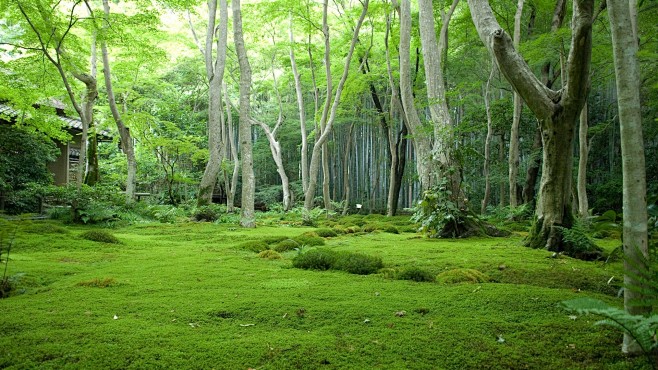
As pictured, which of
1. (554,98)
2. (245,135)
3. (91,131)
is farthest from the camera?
(91,131)

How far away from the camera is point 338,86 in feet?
39.0

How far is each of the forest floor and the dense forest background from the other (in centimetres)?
399

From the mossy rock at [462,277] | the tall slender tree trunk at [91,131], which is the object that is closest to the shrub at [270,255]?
the mossy rock at [462,277]

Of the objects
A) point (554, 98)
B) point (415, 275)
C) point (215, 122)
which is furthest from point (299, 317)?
point (215, 122)

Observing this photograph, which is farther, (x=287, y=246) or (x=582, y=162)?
(x=582, y=162)

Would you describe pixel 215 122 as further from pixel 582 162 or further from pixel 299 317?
pixel 299 317

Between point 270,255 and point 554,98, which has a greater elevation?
point 554,98

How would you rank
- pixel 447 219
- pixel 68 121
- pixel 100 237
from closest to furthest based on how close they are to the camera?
pixel 100 237 → pixel 447 219 → pixel 68 121

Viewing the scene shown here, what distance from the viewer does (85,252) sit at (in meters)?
5.15

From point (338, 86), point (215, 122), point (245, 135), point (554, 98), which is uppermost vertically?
point (338, 86)

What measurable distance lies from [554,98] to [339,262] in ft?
9.15

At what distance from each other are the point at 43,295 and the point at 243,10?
13.6 meters

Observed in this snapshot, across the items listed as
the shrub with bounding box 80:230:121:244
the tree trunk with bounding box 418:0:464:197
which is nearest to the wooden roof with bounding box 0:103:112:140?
the shrub with bounding box 80:230:121:244

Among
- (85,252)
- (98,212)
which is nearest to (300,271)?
(85,252)
